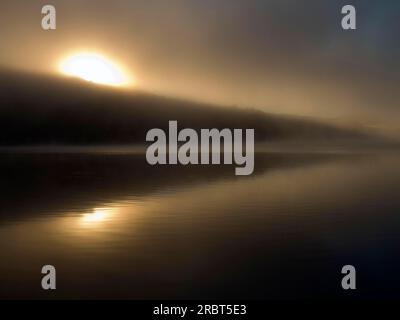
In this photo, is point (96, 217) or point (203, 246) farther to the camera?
point (96, 217)

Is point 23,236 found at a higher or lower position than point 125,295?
higher

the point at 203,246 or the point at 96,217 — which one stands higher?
the point at 96,217

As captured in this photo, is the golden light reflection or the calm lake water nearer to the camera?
the calm lake water

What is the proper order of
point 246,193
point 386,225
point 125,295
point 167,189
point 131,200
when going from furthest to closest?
point 167,189, point 246,193, point 131,200, point 386,225, point 125,295

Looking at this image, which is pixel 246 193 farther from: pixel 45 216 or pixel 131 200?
pixel 45 216

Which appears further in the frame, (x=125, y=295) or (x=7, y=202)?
(x=7, y=202)

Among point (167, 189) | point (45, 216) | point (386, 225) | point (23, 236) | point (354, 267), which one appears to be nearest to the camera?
point (354, 267)

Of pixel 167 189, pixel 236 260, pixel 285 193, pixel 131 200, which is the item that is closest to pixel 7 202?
pixel 131 200

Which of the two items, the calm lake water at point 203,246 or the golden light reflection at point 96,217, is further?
the golden light reflection at point 96,217

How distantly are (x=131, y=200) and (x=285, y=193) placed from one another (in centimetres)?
370

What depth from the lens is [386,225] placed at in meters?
9.06

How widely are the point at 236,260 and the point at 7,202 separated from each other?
322 inches

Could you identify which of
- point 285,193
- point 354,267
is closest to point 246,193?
point 285,193
